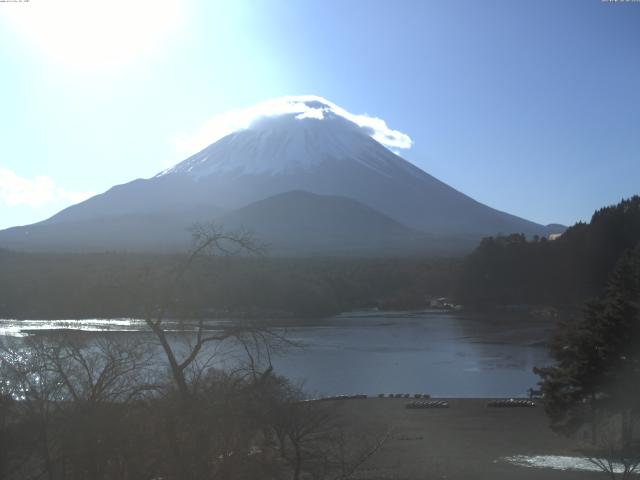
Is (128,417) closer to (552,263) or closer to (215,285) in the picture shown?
(215,285)

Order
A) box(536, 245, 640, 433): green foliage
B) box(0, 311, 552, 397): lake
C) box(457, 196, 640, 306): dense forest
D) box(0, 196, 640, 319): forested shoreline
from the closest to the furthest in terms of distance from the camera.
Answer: box(536, 245, 640, 433): green foliage, box(0, 311, 552, 397): lake, box(0, 196, 640, 319): forested shoreline, box(457, 196, 640, 306): dense forest

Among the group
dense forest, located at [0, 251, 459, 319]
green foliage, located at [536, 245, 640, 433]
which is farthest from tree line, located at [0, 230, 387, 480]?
green foliage, located at [536, 245, 640, 433]

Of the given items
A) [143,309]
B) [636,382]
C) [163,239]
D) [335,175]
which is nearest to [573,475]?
[636,382]

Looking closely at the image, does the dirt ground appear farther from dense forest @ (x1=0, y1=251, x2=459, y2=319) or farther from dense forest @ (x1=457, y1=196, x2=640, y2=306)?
dense forest @ (x1=457, y1=196, x2=640, y2=306)

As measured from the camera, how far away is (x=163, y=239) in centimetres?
5488

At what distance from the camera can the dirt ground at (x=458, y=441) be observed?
8.57m

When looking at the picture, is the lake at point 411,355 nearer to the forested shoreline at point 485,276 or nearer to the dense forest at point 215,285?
the dense forest at point 215,285

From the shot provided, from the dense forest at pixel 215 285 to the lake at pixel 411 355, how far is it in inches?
19.3

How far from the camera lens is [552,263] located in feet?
132

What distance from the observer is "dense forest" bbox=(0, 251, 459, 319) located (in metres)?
5.21

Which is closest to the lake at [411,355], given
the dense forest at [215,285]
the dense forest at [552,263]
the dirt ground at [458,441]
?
the dense forest at [215,285]

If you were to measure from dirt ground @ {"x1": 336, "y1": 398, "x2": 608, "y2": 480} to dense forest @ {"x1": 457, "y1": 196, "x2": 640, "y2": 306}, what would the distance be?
23.4 m

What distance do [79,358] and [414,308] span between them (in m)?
36.6

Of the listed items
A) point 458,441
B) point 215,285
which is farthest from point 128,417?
point 458,441
